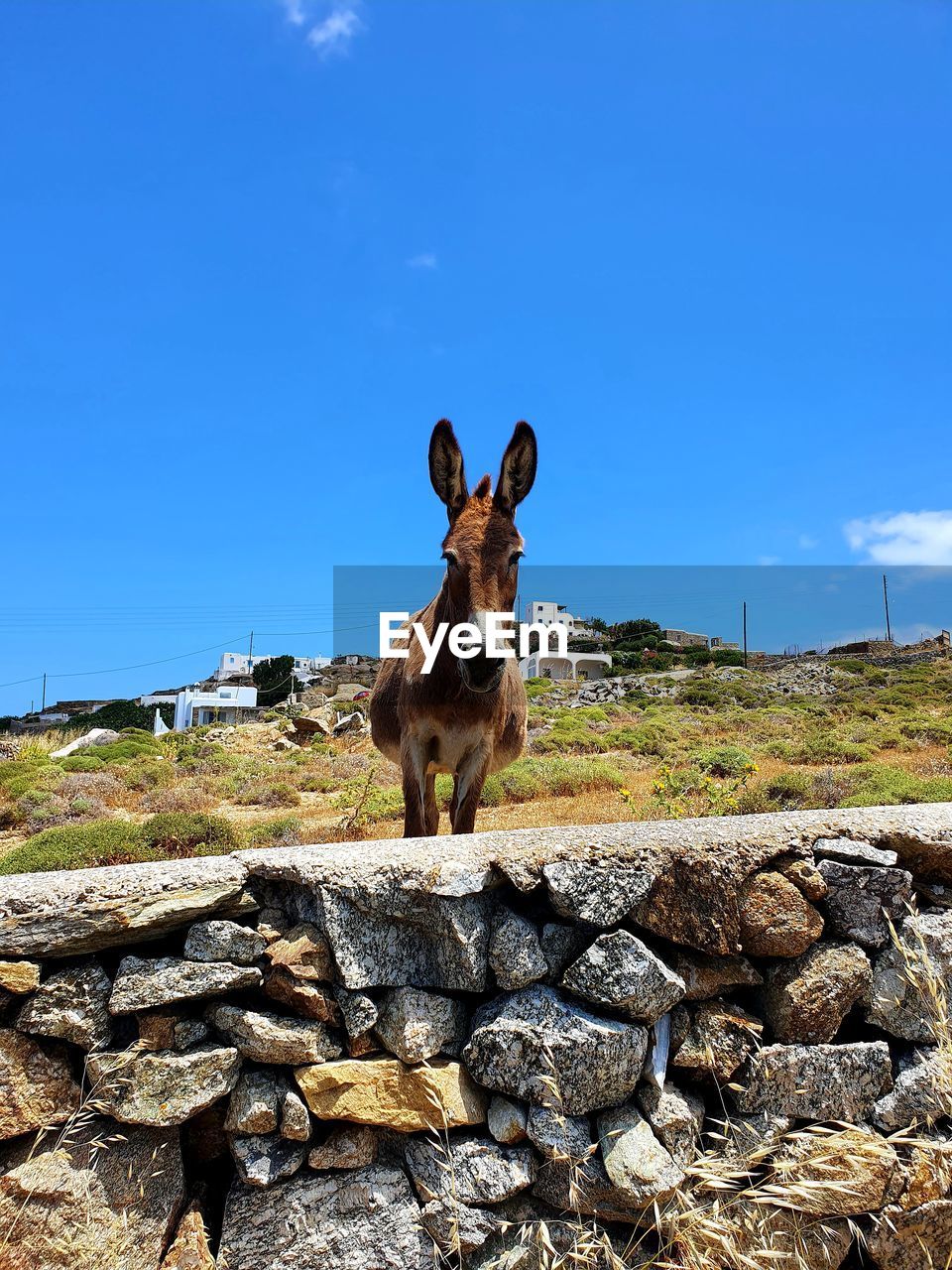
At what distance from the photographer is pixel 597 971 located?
2.74 m

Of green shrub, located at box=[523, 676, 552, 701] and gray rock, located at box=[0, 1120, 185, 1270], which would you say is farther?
green shrub, located at box=[523, 676, 552, 701]

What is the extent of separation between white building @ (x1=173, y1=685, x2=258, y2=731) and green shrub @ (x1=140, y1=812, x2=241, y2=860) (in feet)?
131

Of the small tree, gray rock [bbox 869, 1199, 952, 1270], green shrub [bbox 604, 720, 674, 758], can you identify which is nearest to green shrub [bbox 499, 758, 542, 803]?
green shrub [bbox 604, 720, 674, 758]

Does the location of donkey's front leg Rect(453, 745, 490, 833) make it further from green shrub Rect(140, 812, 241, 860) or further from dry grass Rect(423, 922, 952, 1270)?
green shrub Rect(140, 812, 241, 860)

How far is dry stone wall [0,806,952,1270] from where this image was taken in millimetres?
2523

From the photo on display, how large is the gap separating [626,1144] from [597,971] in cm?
60

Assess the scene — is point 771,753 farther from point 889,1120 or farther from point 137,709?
point 137,709

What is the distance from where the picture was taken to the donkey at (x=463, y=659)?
14.9ft

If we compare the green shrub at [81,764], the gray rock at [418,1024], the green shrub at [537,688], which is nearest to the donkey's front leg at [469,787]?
the gray rock at [418,1024]

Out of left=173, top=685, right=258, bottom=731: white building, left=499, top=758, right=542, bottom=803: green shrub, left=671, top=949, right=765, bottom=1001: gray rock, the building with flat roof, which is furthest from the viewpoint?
the building with flat roof

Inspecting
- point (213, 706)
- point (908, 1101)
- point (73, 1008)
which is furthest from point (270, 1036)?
point (213, 706)

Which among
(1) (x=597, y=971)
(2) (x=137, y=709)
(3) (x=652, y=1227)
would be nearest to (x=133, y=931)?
(1) (x=597, y=971)

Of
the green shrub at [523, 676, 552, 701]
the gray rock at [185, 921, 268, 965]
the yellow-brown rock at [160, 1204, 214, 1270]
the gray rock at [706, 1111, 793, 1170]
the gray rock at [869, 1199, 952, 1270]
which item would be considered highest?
the green shrub at [523, 676, 552, 701]

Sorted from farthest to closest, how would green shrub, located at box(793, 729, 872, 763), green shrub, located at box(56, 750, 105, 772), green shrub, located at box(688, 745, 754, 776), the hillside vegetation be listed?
green shrub, located at box(56, 750, 105, 772)
green shrub, located at box(793, 729, 872, 763)
green shrub, located at box(688, 745, 754, 776)
the hillside vegetation
